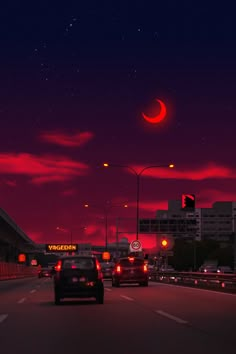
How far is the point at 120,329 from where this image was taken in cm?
1421

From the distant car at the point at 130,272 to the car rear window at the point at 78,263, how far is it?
16.6 m

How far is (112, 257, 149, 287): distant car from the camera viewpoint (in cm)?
3941

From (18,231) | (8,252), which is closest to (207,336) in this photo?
(18,231)

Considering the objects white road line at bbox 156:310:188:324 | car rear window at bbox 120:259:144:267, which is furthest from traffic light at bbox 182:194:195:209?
white road line at bbox 156:310:188:324

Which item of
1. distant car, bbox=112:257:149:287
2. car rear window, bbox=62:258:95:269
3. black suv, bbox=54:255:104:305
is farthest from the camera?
distant car, bbox=112:257:149:287

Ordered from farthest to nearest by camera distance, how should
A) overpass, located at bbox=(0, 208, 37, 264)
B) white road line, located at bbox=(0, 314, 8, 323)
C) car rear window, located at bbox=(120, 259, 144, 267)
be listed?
overpass, located at bbox=(0, 208, 37, 264) < car rear window, located at bbox=(120, 259, 144, 267) < white road line, located at bbox=(0, 314, 8, 323)

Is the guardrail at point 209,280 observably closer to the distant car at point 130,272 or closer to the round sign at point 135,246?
the round sign at point 135,246

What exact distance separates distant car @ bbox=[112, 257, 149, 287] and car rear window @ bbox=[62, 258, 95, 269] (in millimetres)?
16567

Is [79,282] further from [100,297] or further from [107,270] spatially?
[107,270]

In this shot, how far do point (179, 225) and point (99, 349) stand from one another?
8413 centimetres

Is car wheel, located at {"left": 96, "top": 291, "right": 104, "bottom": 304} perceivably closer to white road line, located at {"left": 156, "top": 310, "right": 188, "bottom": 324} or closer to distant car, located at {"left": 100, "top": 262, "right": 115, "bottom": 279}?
white road line, located at {"left": 156, "top": 310, "right": 188, "bottom": 324}

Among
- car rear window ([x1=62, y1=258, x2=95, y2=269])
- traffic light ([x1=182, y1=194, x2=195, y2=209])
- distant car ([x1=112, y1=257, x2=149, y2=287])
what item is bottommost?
distant car ([x1=112, y1=257, x2=149, y2=287])

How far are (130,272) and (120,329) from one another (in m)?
25.3

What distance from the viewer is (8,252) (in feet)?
429
